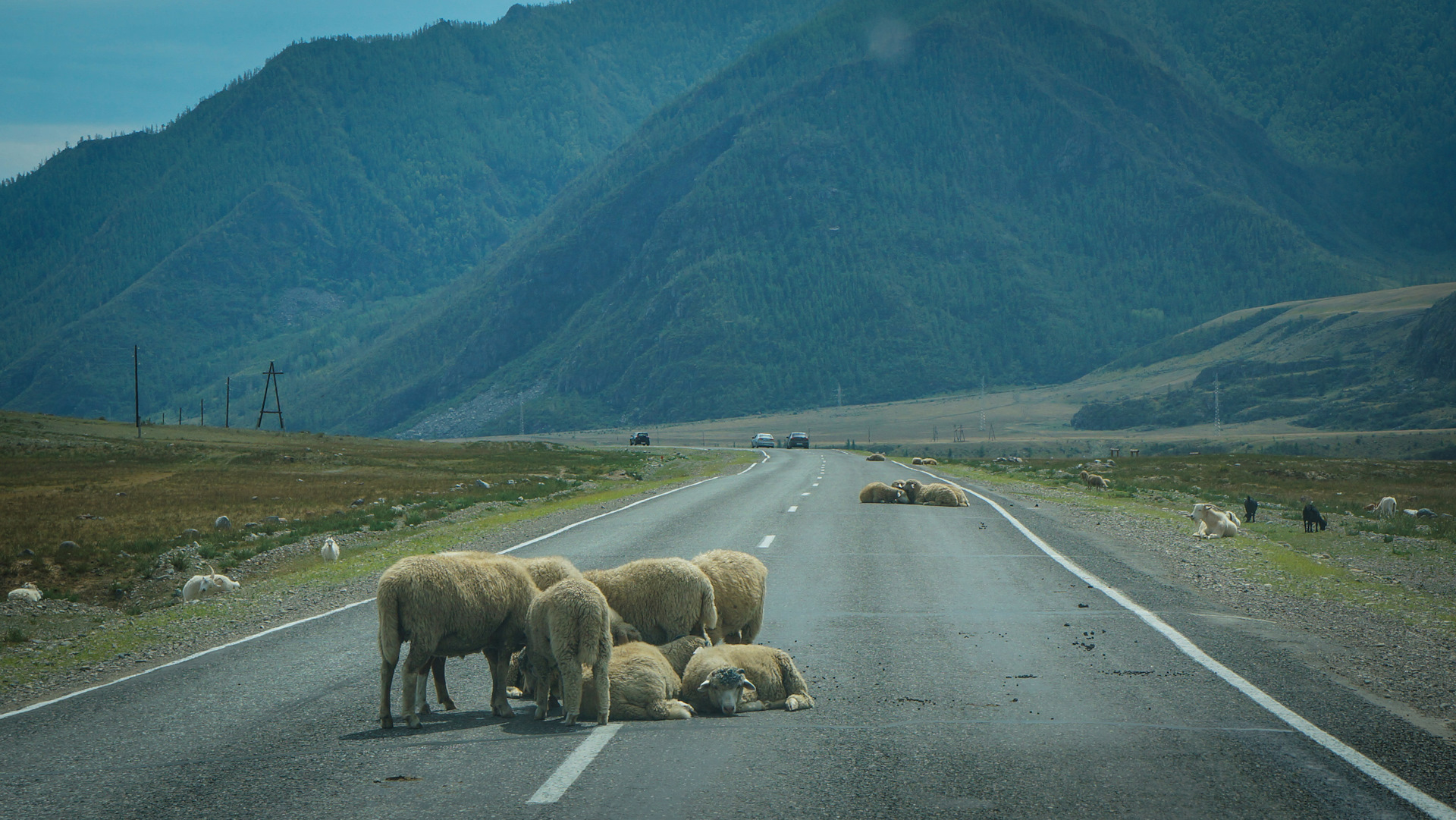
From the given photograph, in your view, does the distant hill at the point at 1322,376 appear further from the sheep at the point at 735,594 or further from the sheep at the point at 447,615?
the sheep at the point at 447,615

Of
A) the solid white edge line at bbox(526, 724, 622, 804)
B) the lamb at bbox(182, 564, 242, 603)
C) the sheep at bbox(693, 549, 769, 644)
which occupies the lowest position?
the lamb at bbox(182, 564, 242, 603)

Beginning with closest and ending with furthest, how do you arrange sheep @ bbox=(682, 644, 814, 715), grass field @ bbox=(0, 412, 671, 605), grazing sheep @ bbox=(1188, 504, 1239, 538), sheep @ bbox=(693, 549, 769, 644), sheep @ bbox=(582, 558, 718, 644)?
sheep @ bbox=(682, 644, 814, 715)
sheep @ bbox=(582, 558, 718, 644)
sheep @ bbox=(693, 549, 769, 644)
grazing sheep @ bbox=(1188, 504, 1239, 538)
grass field @ bbox=(0, 412, 671, 605)

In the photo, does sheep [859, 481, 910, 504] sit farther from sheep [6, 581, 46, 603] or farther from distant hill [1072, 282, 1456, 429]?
distant hill [1072, 282, 1456, 429]

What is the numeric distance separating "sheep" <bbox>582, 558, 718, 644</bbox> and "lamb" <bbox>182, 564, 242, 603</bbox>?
1340cm

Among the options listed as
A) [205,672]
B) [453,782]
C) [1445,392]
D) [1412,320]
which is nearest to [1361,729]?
[453,782]

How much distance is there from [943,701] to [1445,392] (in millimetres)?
152793

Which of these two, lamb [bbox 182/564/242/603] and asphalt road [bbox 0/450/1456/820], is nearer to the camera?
asphalt road [bbox 0/450/1456/820]

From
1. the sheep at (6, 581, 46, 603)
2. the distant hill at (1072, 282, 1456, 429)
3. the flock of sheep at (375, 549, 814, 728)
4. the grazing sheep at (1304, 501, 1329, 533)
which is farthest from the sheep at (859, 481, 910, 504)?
the distant hill at (1072, 282, 1456, 429)

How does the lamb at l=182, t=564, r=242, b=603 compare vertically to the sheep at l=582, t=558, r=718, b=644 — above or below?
below

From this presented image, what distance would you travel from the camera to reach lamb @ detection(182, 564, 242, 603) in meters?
19.9

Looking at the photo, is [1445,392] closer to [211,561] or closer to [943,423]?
[943,423]

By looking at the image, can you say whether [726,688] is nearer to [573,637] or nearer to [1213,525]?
[573,637]

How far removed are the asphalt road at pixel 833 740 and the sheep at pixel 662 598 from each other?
3.69 ft

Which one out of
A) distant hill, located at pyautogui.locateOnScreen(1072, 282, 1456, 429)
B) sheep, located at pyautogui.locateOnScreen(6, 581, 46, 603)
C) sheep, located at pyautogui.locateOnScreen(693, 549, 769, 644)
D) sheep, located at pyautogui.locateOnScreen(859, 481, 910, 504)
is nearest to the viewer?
sheep, located at pyautogui.locateOnScreen(693, 549, 769, 644)
